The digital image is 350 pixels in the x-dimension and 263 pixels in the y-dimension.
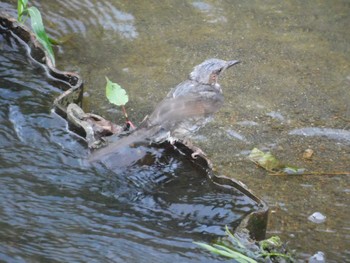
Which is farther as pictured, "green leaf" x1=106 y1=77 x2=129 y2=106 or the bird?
"green leaf" x1=106 y1=77 x2=129 y2=106

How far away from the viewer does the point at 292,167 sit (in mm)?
5273

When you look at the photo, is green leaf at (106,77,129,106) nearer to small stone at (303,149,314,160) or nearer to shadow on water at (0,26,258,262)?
shadow on water at (0,26,258,262)

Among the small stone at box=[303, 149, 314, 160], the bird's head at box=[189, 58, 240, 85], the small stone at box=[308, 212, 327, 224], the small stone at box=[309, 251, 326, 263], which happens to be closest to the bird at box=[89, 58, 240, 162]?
the bird's head at box=[189, 58, 240, 85]

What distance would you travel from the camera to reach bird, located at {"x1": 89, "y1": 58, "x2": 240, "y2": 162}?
192 inches

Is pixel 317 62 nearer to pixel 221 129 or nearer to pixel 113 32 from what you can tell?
pixel 221 129

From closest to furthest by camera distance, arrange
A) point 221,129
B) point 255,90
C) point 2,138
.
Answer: point 2,138 → point 221,129 → point 255,90

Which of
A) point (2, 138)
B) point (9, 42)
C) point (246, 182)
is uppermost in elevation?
point (9, 42)

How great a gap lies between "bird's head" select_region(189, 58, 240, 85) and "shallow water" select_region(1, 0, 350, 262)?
0.30 metres

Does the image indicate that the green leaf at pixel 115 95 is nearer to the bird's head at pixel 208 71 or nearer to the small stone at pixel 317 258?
the bird's head at pixel 208 71

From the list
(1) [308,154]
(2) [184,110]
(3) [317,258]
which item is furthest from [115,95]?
(3) [317,258]

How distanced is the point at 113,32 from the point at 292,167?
100.0 inches

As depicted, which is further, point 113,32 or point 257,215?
point 113,32

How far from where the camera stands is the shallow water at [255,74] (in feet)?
16.4

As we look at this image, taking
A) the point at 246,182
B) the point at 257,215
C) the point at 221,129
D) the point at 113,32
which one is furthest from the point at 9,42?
the point at 257,215
